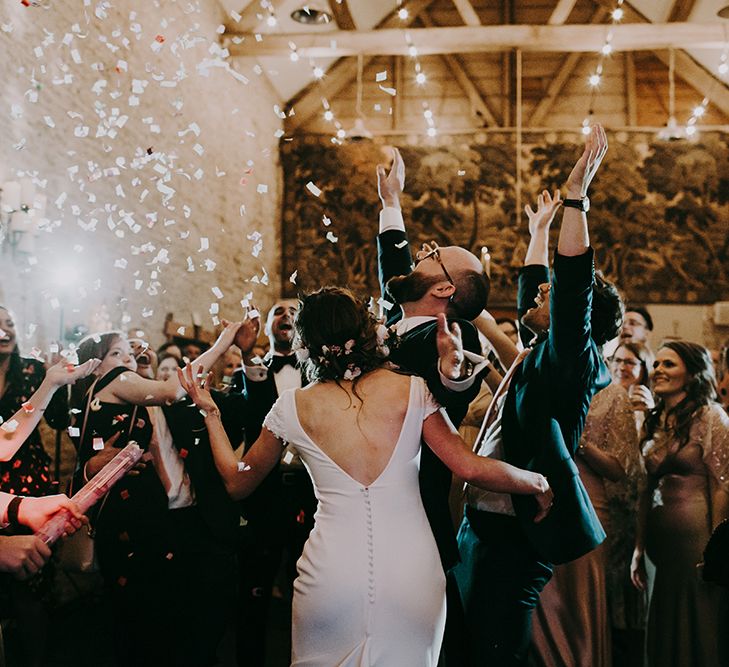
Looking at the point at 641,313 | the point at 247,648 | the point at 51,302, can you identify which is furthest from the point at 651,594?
the point at 51,302

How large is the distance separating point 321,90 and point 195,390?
9.19 meters

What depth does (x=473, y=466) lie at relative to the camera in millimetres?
1979

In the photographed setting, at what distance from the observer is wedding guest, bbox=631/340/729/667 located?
3.12m

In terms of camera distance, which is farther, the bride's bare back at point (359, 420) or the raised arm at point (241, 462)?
the raised arm at point (241, 462)

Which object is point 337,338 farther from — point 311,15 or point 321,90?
point 321,90

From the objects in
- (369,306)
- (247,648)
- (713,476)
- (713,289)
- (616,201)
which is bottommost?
(247,648)

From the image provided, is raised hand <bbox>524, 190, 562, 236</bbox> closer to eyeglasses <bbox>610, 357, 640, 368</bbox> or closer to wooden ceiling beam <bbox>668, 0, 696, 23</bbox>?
eyeglasses <bbox>610, 357, 640, 368</bbox>

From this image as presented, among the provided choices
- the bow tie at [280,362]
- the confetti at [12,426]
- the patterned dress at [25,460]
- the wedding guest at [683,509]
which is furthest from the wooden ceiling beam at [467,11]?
the confetti at [12,426]

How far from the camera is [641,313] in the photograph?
6.27 m

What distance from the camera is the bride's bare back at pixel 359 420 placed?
196 centimetres

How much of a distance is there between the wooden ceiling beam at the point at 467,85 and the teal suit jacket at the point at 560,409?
8.78 meters

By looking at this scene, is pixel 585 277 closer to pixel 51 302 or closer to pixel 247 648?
pixel 247 648

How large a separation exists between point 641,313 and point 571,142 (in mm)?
4514

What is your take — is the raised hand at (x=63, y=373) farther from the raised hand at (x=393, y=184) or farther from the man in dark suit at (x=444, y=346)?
the raised hand at (x=393, y=184)
